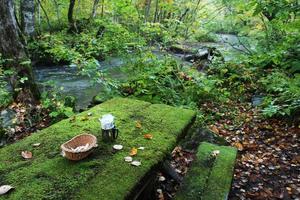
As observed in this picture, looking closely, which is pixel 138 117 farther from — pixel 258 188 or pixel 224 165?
pixel 258 188

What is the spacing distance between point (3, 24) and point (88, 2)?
569 inches

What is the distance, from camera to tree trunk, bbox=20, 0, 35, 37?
10805 millimetres

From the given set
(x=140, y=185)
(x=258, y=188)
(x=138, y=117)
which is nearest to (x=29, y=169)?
(x=140, y=185)

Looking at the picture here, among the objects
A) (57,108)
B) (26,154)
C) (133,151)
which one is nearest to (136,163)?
(133,151)

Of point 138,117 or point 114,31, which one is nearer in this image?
point 138,117

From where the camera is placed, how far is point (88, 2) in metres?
19.4

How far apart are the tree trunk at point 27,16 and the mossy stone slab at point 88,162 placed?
8.73 m

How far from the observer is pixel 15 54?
19.7 ft

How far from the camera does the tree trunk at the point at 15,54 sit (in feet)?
19.2

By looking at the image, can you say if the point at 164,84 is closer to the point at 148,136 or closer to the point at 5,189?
the point at 148,136

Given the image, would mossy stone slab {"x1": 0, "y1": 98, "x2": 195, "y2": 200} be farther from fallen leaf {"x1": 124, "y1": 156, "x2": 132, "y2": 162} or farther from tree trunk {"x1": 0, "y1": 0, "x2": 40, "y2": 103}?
tree trunk {"x1": 0, "y1": 0, "x2": 40, "y2": 103}

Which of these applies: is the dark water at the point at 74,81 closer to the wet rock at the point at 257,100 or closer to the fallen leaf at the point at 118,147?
the wet rock at the point at 257,100

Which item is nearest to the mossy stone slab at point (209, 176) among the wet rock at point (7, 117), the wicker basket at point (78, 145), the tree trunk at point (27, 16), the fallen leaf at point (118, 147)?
the fallen leaf at point (118, 147)

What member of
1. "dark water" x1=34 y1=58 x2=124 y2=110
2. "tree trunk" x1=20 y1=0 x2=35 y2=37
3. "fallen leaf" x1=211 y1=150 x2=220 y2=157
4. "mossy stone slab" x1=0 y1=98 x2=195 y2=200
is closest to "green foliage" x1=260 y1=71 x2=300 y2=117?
"fallen leaf" x1=211 y1=150 x2=220 y2=157
